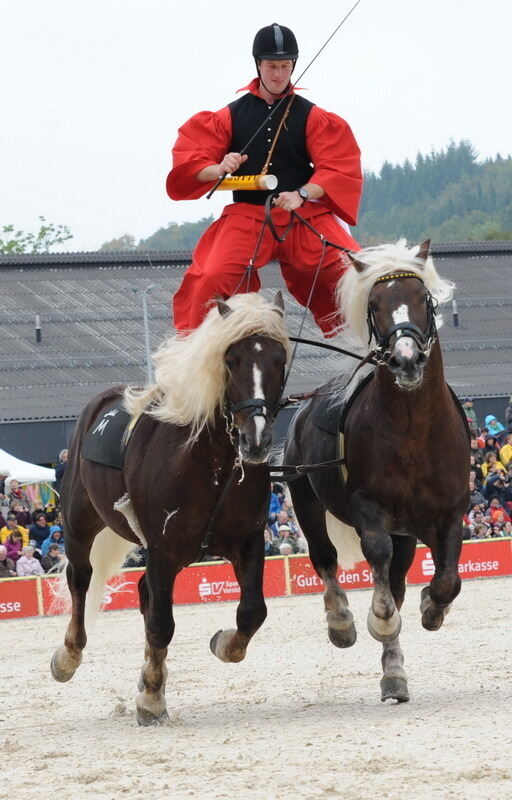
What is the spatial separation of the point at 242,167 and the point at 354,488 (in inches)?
85.0

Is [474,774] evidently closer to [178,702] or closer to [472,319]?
[178,702]

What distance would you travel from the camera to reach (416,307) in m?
6.91

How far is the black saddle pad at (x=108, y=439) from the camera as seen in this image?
793cm

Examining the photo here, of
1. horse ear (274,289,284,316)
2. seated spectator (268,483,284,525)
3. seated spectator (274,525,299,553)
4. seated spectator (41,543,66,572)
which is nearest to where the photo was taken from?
horse ear (274,289,284,316)

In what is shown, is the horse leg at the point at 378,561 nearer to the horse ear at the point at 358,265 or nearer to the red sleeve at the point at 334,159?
the horse ear at the point at 358,265

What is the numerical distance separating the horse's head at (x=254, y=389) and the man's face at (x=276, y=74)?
1887 mm

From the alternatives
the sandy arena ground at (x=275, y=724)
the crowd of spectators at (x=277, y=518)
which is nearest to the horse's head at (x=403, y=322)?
the sandy arena ground at (x=275, y=724)

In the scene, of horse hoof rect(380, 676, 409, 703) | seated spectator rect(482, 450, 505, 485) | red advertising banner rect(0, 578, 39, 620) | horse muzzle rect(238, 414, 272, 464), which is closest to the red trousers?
horse muzzle rect(238, 414, 272, 464)

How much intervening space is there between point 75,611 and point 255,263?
272 centimetres

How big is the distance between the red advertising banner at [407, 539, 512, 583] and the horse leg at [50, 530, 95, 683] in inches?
376

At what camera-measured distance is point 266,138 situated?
26.5ft

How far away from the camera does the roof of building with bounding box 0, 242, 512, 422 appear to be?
31.0 metres

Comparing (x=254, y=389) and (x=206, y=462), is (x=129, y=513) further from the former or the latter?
(x=254, y=389)

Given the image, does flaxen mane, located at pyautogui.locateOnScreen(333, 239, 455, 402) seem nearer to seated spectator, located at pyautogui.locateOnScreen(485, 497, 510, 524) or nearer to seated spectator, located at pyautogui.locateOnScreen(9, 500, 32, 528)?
seated spectator, located at pyautogui.locateOnScreen(9, 500, 32, 528)
